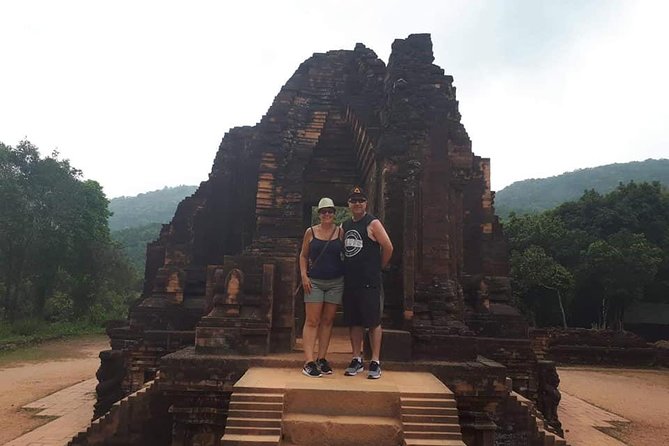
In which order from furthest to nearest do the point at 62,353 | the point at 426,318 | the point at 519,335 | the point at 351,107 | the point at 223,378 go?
the point at 62,353
the point at 351,107
the point at 519,335
the point at 426,318
the point at 223,378

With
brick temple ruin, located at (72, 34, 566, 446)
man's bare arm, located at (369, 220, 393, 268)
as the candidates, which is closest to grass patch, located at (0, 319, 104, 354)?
brick temple ruin, located at (72, 34, 566, 446)

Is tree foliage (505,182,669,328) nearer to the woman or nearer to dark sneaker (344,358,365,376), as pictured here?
dark sneaker (344,358,365,376)

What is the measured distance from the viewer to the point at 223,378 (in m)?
4.50

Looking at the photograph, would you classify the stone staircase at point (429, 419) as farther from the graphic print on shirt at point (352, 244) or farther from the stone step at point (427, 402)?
the graphic print on shirt at point (352, 244)

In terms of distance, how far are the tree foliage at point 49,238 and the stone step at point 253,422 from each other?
28316mm

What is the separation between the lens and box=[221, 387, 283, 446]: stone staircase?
349cm

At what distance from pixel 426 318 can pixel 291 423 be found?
2.47 m

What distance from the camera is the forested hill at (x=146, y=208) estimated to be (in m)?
120

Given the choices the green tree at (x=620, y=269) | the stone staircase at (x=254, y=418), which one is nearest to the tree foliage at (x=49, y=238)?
the stone staircase at (x=254, y=418)

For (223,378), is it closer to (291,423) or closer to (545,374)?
(291,423)

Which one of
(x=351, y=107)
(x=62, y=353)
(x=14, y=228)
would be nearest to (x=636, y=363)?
(x=351, y=107)

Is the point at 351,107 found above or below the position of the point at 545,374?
above

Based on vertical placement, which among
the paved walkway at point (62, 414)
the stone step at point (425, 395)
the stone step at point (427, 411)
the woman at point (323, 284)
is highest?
the woman at point (323, 284)

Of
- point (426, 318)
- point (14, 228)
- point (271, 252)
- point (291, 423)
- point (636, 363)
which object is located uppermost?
point (14, 228)
